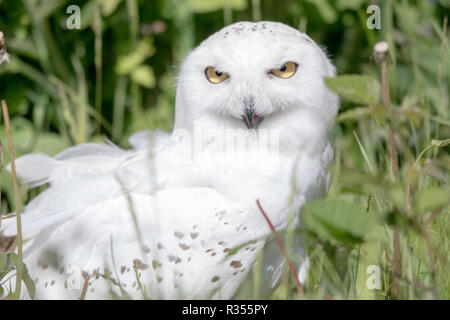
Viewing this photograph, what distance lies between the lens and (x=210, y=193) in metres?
1.95

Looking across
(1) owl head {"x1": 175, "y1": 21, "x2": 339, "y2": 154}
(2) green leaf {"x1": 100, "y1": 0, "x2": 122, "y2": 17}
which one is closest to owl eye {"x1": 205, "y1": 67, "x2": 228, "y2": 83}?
(1) owl head {"x1": 175, "y1": 21, "x2": 339, "y2": 154}

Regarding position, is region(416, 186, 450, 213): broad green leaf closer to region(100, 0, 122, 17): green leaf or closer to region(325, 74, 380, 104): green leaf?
region(325, 74, 380, 104): green leaf

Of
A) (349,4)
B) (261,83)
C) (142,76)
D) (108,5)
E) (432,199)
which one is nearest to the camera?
(432,199)

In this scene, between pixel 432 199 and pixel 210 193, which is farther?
pixel 210 193

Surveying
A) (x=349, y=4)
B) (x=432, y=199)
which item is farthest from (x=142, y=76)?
(x=432, y=199)

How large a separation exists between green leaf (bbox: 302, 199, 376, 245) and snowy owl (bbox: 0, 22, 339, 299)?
17.7 inches

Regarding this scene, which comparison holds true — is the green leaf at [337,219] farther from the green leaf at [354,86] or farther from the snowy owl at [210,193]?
the snowy owl at [210,193]

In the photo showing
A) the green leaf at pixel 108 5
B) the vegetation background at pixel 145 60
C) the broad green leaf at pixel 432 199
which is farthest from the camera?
the green leaf at pixel 108 5

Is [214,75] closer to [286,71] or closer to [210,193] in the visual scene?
[286,71]

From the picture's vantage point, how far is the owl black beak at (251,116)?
1904 mm

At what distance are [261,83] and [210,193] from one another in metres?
0.35

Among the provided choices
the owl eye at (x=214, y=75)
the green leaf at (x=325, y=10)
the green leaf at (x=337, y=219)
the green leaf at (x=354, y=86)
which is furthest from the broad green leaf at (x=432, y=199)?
the green leaf at (x=325, y=10)
